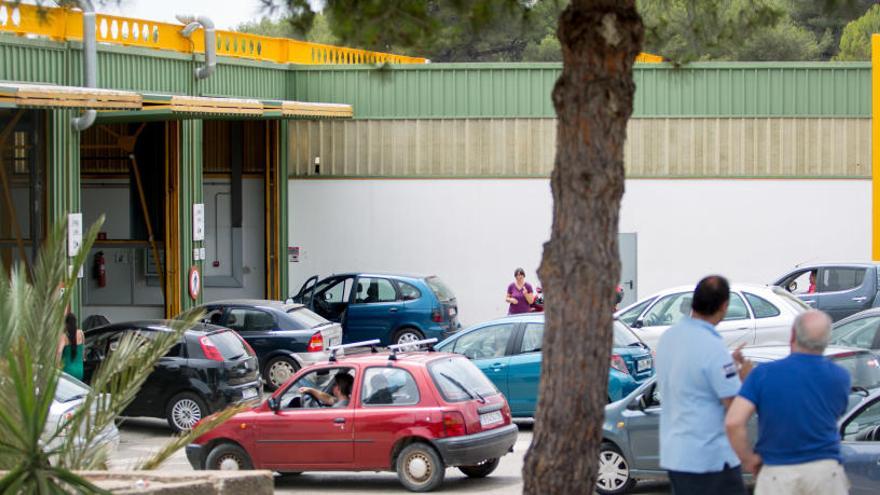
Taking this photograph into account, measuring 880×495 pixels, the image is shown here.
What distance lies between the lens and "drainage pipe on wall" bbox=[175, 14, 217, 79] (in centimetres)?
2514

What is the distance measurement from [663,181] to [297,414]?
16.5m

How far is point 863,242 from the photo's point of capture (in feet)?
94.4

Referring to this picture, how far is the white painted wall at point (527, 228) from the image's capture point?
29000 millimetres

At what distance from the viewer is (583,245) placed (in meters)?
7.20

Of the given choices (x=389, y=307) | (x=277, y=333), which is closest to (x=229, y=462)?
(x=277, y=333)

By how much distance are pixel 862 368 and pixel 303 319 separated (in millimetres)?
10221

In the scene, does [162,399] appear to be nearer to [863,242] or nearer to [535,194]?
[535,194]

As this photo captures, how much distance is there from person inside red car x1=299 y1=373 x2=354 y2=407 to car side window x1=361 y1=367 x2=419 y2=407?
8.5 inches

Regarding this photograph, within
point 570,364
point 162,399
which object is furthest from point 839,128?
point 570,364

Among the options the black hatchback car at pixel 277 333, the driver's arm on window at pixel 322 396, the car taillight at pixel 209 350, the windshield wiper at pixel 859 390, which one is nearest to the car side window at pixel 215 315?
the black hatchback car at pixel 277 333

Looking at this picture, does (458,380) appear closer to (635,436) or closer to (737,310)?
(635,436)

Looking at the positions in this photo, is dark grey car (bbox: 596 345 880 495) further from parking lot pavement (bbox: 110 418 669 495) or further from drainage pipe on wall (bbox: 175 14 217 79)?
drainage pipe on wall (bbox: 175 14 217 79)

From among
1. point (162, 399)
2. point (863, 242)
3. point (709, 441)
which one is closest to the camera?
point (709, 441)

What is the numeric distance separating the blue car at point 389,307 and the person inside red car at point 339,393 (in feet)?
33.4
